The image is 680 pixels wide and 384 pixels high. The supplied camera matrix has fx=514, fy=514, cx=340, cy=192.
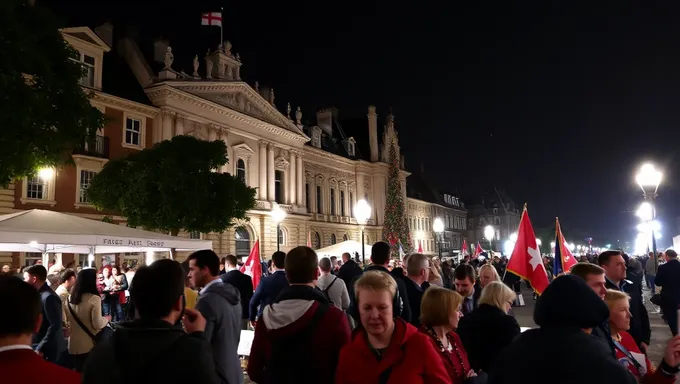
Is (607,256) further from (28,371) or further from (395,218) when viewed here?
(395,218)

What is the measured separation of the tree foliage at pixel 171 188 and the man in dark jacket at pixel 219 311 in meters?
18.8

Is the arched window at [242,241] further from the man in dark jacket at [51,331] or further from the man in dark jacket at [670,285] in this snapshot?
the man in dark jacket at [51,331]

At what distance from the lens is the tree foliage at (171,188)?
23.0 meters

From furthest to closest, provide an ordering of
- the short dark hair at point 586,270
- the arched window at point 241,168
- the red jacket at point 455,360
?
the arched window at point 241,168, the short dark hair at point 586,270, the red jacket at point 455,360

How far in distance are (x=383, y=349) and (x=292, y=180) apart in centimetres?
3994

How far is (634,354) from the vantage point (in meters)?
3.91

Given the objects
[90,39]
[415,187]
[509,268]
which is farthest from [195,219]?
[415,187]

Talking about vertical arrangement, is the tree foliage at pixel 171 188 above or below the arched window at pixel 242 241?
above

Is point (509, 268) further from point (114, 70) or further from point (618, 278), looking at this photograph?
point (114, 70)

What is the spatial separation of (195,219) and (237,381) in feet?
64.8

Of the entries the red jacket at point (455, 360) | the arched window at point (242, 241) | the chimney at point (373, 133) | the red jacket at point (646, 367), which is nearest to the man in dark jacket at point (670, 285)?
the red jacket at point (646, 367)

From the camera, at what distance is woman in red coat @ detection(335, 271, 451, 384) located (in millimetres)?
3073

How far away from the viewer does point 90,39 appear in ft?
91.6

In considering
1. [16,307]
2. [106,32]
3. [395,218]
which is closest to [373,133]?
[395,218]
